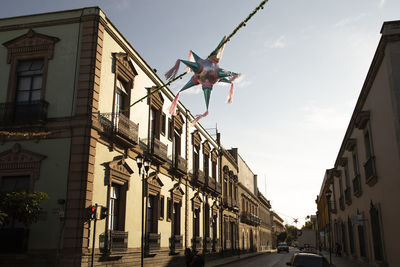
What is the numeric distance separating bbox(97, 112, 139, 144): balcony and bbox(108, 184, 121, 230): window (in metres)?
Result: 2.04

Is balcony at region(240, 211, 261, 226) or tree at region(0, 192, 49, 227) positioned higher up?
balcony at region(240, 211, 261, 226)

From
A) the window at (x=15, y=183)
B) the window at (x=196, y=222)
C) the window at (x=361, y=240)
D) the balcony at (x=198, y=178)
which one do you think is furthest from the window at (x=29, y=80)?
the window at (x=361, y=240)

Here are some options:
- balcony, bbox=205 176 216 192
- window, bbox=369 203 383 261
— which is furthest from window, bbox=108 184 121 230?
balcony, bbox=205 176 216 192

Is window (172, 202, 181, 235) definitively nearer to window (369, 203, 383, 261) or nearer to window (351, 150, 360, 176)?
window (369, 203, 383, 261)

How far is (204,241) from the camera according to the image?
26.6 meters

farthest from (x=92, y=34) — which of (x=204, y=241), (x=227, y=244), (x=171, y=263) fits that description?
(x=227, y=244)

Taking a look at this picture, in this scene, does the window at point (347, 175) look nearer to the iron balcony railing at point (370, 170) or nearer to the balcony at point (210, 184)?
the iron balcony railing at point (370, 170)

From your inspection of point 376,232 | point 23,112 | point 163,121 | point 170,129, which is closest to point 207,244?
point 170,129

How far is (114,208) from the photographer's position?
48.8 ft

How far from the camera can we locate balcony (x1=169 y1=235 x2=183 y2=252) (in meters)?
A: 20.3

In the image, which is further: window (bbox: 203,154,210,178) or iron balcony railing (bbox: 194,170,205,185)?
window (bbox: 203,154,210,178)

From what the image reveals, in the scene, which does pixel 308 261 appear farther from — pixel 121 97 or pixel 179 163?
pixel 179 163

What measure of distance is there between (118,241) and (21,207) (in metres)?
4.30

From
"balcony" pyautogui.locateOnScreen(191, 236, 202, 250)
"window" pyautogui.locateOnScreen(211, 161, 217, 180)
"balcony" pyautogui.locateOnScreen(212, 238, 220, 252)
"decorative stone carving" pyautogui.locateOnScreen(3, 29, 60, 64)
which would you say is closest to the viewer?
"decorative stone carving" pyautogui.locateOnScreen(3, 29, 60, 64)
